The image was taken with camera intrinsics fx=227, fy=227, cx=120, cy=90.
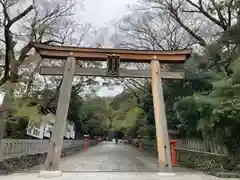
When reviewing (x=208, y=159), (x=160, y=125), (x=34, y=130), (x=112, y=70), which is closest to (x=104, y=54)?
(x=112, y=70)

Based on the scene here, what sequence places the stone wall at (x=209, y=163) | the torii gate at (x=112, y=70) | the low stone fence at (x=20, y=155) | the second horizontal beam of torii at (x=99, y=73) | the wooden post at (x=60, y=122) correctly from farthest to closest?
the low stone fence at (x=20, y=155) < the second horizontal beam of torii at (x=99, y=73) < the torii gate at (x=112, y=70) < the stone wall at (x=209, y=163) < the wooden post at (x=60, y=122)

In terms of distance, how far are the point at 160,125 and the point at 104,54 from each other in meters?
3.06

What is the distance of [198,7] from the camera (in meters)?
12.4

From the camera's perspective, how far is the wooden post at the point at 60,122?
640cm

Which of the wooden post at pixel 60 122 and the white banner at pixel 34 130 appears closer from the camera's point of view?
the wooden post at pixel 60 122

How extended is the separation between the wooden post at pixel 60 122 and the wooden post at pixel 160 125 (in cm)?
278

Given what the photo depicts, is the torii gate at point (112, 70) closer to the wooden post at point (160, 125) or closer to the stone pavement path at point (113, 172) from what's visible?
the wooden post at point (160, 125)

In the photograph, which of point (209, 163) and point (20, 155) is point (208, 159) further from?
point (20, 155)

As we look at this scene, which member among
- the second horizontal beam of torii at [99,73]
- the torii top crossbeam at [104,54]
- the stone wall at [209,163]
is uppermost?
the torii top crossbeam at [104,54]

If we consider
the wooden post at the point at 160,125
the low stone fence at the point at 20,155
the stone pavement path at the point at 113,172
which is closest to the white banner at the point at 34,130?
the low stone fence at the point at 20,155

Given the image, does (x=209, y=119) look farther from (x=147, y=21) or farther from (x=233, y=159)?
(x=147, y=21)

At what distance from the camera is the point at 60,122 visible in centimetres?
686

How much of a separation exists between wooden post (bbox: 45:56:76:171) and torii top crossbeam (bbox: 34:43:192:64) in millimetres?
302

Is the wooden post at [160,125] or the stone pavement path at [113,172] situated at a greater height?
the wooden post at [160,125]
